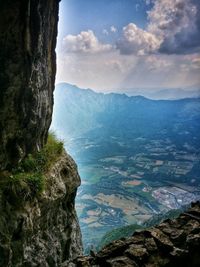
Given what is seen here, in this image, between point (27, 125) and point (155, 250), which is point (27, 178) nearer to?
point (27, 125)

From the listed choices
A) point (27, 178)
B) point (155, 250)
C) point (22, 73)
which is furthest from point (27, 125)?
point (155, 250)

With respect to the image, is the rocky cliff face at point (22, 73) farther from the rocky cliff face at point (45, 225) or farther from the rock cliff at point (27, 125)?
the rocky cliff face at point (45, 225)

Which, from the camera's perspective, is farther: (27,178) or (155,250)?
(27,178)

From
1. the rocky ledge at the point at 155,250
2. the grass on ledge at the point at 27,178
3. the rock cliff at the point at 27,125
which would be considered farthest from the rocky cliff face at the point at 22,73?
the rocky ledge at the point at 155,250

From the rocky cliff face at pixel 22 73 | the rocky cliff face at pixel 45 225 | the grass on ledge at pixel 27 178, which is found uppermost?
the rocky cliff face at pixel 22 73

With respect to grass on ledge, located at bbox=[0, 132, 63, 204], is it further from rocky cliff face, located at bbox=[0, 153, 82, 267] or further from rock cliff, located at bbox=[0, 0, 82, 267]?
rocky cliff face, located at bbox=[0, 153, 82, 267]

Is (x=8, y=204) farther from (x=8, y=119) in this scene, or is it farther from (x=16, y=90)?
(x=16, y=90)
